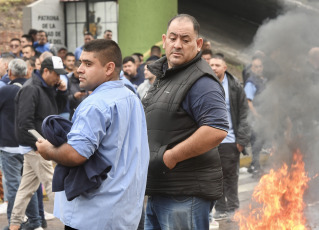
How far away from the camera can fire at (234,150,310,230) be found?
6199 mm

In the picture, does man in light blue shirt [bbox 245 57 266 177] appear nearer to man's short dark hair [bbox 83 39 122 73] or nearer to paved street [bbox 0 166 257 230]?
paved street [bbox 0 166 257 230]

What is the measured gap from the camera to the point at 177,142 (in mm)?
4090

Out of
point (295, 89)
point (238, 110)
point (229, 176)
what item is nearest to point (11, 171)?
point (229, 176)

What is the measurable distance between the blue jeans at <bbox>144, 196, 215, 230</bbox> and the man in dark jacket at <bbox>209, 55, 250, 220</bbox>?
3.92 m

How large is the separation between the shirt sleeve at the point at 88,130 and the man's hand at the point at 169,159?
61 cm

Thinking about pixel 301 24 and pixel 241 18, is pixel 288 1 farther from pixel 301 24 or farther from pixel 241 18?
pixel 241 18

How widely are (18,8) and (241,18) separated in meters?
7.37

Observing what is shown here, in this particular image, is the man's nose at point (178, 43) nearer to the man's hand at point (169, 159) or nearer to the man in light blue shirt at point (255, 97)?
the man's hand at point (169, 159)

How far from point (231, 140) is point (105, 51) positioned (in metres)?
4.51

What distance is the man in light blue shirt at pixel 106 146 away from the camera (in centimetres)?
350

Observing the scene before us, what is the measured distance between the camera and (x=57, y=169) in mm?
3635

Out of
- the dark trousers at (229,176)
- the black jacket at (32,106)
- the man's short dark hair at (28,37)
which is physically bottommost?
the dark trousers at (229,176)

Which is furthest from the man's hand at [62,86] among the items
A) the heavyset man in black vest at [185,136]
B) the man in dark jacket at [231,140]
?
the heavyset man in black vest at [185,136]

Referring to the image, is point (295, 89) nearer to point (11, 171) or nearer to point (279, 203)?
point (279, 203)
